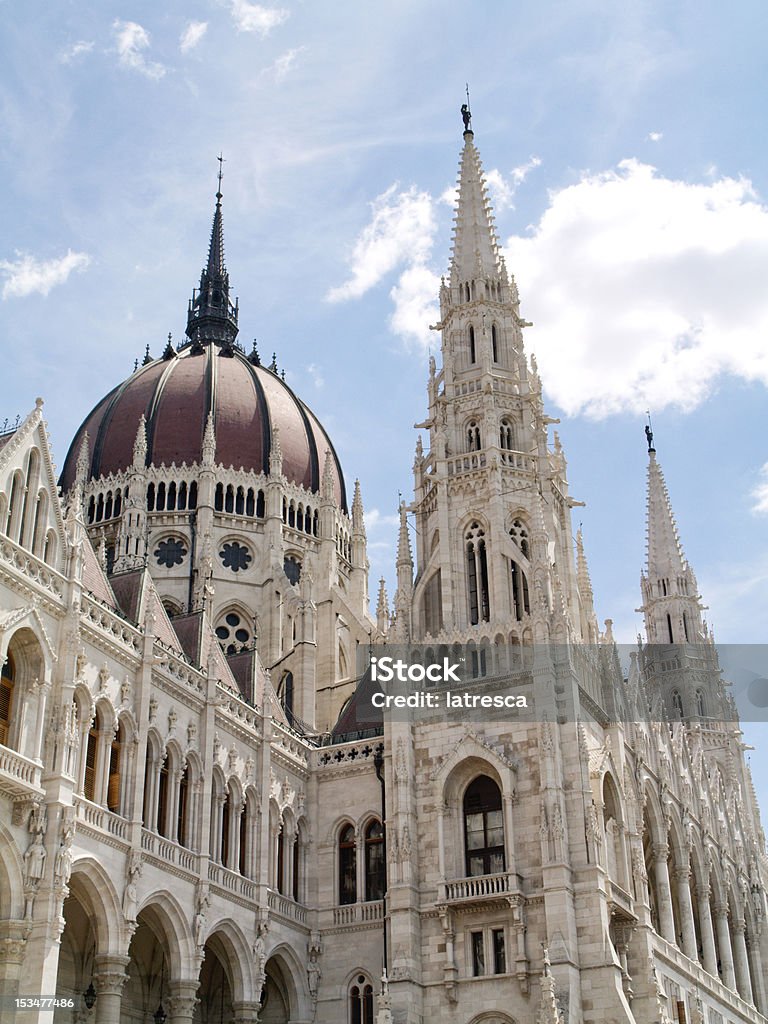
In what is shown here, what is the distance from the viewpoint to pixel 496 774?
119 ft

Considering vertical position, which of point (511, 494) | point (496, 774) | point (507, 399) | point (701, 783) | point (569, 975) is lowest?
point (569, 975)

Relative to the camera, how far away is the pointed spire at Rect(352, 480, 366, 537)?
59.3m

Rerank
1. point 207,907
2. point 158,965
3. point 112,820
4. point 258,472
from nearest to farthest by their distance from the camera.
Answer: point 112,820
point 207,907
point 158,965
point 258,472

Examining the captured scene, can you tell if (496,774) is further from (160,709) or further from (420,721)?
(160,709)

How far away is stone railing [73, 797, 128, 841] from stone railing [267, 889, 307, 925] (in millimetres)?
7294

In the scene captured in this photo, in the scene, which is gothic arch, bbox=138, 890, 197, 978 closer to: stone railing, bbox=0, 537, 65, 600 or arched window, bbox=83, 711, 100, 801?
arched window, bbox=83, 711, 100, 801

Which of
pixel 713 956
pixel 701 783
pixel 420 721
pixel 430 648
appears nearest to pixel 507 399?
pixel 430 648

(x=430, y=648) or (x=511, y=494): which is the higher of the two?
(x=511, y=494)

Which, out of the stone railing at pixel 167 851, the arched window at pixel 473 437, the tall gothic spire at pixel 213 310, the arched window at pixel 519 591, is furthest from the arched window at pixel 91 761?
the tall gothic spire at pixel 213 310

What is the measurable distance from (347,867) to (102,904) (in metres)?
11.3

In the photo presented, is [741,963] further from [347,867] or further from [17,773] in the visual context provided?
[17,773]

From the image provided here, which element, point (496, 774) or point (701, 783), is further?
point (701, 783)

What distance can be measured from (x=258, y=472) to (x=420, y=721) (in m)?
20.8

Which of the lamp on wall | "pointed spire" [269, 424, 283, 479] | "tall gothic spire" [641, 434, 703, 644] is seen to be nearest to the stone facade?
the lamp on wall
